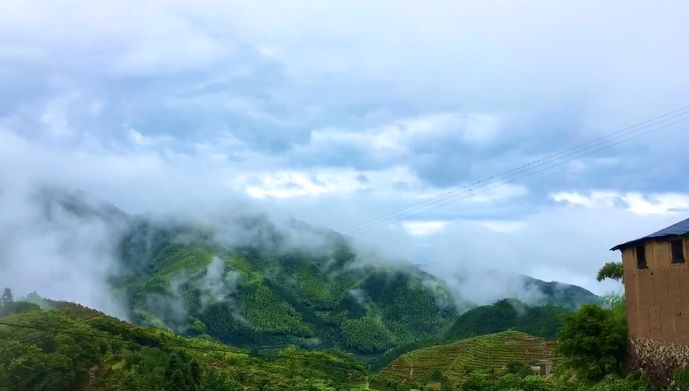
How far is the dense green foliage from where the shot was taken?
336 ft

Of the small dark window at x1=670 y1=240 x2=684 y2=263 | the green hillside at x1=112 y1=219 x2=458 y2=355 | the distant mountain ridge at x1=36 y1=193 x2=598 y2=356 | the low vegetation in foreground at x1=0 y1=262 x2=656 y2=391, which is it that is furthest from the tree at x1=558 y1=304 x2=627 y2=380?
the green hillside at x1=112 y1=219 x2=458 y2=355

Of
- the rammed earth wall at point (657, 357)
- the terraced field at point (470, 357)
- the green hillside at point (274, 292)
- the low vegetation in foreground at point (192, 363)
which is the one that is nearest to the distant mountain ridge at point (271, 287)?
the green hillside at point (274, 292)

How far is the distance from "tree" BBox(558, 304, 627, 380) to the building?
36.5 inches

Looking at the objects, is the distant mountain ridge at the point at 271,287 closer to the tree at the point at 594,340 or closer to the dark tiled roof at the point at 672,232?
the tree at the point at 594,340

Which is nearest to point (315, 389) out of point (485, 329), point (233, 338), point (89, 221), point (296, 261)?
point (485, 329)

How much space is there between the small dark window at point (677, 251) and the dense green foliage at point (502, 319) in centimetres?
7514

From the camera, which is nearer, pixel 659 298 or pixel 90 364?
pixel 659 298

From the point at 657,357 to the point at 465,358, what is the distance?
46049 mm

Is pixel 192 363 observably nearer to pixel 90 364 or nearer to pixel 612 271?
pixel 90 364

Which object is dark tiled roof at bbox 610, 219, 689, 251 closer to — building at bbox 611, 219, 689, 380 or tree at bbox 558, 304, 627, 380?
building at bbox 611, 219, 689, 380

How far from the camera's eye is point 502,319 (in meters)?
109

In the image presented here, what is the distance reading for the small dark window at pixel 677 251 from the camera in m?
25.5

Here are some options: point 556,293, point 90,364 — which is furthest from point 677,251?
point 556,293

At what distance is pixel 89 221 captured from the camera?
176625 millimetres
